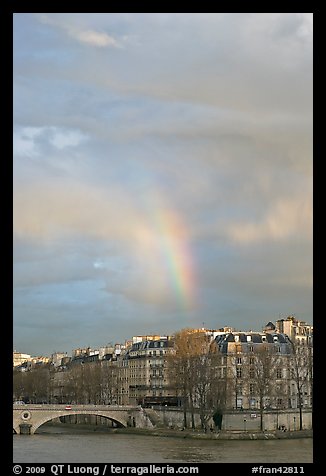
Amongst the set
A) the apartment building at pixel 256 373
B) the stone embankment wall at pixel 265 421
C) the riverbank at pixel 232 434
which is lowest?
the riverbank at pixel 232 434

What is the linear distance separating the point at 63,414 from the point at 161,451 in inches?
198

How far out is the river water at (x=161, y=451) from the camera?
905 cm

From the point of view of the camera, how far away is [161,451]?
10539 mm

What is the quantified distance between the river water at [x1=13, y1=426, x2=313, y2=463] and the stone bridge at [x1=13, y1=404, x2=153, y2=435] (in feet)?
3.31

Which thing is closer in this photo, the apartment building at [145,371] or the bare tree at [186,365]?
the bare tree at [186,365]

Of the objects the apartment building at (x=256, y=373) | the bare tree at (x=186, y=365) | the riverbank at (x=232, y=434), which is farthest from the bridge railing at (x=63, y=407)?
the apartment building at (x=256, y=373)

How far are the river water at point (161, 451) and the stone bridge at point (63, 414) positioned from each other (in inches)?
39.7

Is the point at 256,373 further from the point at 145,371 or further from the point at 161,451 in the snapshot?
the point at 145,371

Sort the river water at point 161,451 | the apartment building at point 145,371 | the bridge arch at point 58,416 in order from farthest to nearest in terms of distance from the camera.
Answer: the apartment building at point 145,371, the bridge arch at point 58,416, the river water at point 161,451

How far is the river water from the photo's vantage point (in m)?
9.05

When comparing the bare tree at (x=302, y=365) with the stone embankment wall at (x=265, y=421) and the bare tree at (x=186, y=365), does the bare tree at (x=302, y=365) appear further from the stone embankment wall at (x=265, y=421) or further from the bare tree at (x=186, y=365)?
the bare tree at (x=186, y=365)

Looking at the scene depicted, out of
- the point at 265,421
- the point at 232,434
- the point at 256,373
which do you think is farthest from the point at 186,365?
the point at 232,434
